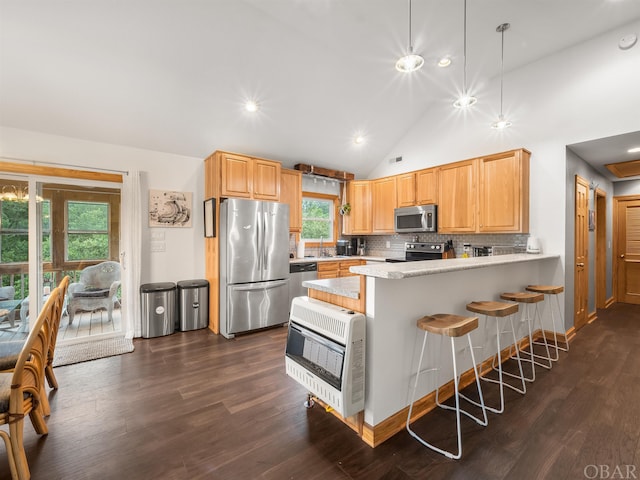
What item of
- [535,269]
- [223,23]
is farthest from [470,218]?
[223,23]

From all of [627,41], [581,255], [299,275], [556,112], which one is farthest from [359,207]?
[627,41]

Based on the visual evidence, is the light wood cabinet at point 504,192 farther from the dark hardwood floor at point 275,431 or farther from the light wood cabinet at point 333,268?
the light wood cabinet at point 333,268

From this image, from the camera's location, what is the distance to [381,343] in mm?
1856

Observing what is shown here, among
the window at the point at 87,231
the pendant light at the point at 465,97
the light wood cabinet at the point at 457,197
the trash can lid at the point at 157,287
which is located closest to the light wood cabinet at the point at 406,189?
the light wood cabinet at the point at 457,197

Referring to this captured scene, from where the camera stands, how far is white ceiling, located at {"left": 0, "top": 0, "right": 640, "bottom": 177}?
263 centimetres

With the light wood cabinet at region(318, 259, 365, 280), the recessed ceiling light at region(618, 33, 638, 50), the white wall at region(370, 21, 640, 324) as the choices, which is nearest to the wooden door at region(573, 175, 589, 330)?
the white wall at region(370, 21, 640, 324)

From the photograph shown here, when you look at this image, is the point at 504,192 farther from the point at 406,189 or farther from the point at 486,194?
the point at 406,189

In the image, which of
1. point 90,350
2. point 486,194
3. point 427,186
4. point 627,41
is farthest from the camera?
point 427,186

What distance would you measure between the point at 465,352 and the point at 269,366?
185 cm

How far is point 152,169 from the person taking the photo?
Result: 13.2 ft

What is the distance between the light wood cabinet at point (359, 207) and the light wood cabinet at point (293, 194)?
4.21ft

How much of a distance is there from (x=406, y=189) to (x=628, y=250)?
452 centimetres

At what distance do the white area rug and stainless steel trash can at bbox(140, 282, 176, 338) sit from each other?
0.27 meters

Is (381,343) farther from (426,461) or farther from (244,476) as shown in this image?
(244,476)
